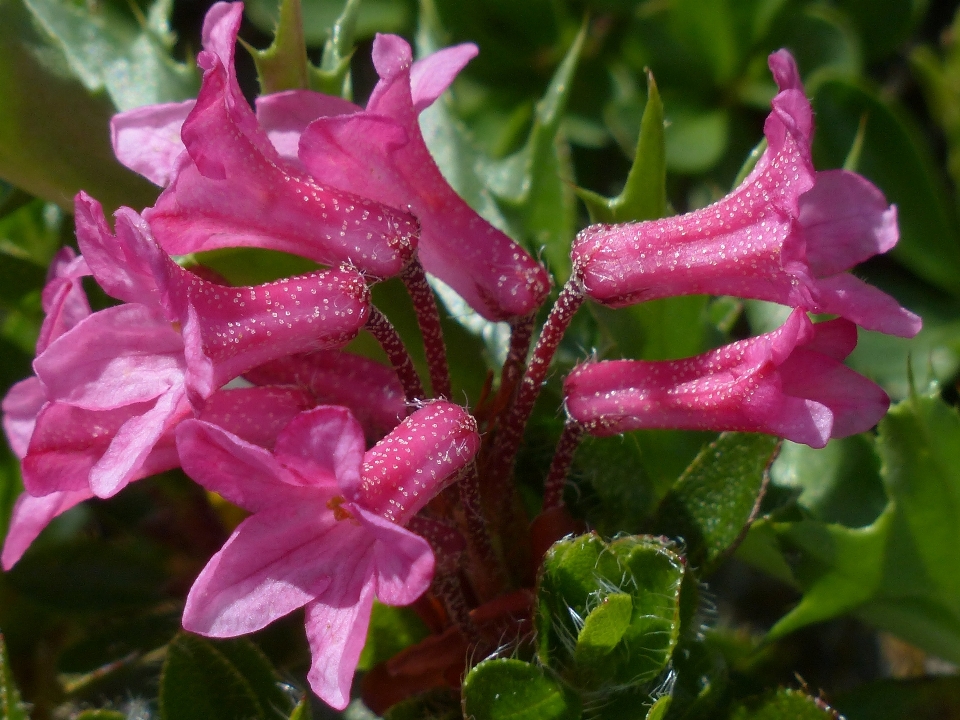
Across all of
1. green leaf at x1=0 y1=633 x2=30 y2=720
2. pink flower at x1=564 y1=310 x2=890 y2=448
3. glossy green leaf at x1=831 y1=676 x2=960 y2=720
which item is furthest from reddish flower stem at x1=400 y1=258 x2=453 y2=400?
glossy green leaf at x1=831 y1=676 x2=960 y2=720

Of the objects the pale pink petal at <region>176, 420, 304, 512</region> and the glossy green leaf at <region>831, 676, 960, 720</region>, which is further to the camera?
the glossy green leaf at <region>831, 676, 960, 720</region>

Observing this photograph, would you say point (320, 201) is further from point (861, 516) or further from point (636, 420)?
point (861, 516)

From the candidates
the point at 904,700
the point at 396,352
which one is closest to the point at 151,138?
the point at 396,352

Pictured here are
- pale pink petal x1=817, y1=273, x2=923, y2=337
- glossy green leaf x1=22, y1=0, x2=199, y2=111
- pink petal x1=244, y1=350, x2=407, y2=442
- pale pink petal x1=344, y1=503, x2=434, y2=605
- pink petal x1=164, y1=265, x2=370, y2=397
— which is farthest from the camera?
glossy green leaf x1=22, y1=0, x2=199, y2=111

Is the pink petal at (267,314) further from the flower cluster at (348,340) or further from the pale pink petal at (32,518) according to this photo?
the pale pink petal at (32,518)

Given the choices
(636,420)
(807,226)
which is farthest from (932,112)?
(636,420)

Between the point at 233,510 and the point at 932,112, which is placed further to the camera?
the point at 932,112

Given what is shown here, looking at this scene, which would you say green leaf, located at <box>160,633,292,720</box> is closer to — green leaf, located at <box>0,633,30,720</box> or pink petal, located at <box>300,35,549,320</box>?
green leaf, located at <box>0,633,30,720</box>

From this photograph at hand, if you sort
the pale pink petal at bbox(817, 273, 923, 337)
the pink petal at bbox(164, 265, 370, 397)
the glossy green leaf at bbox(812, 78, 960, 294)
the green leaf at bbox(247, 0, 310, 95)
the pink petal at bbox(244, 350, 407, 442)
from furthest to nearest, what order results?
the glossy green leaf at bbox(812, 78, 960, 294)
the green leaf at bbox(247, 0, 310, 95)
the pink petal at bbox(244, 350, 407, 442)
the pale pink petal at bbox(817, 273, 923, 337)
the pink petal at bbox(164, 265, 370, 397)
